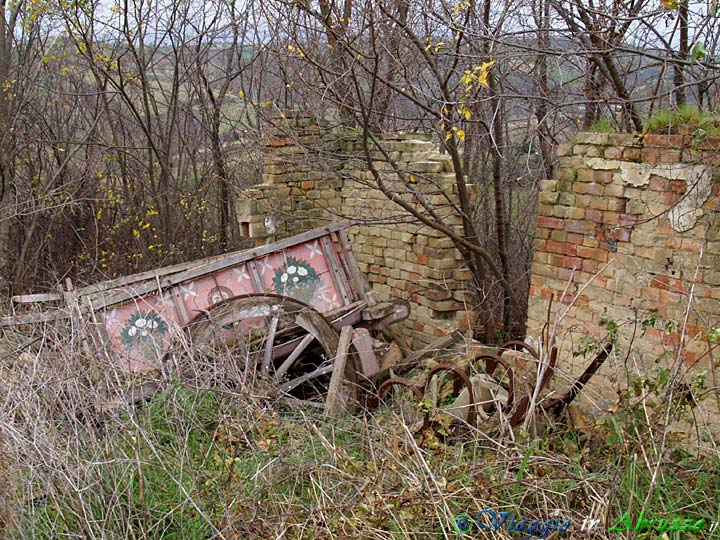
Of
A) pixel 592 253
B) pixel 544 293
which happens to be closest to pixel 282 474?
pixel 544 293

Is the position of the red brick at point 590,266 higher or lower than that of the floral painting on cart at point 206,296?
higher

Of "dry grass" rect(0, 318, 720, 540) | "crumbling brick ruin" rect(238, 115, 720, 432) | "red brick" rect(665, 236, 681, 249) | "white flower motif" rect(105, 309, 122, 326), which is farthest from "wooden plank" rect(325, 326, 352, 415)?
"red brick" rect(665, 236, 681, 249)

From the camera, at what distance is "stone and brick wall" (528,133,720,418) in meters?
4.02

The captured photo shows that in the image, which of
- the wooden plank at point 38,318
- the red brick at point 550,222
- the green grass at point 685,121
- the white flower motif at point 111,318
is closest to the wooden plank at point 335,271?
the white flower motif at point 111,318

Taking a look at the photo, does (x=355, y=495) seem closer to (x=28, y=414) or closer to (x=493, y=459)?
(x=493, y=459)

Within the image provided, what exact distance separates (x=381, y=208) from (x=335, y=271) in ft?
3.68

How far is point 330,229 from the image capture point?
21.6ft

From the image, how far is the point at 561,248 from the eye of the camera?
484 cm

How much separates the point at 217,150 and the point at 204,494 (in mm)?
8454

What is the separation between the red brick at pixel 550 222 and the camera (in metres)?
4.82

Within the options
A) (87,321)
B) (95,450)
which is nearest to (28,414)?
(95,450)

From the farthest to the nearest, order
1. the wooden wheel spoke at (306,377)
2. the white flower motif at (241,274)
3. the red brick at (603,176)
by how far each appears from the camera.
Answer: the white flower motif at (241,274)
the wooden wheel spoke at (306,377)
the red brick at (603,176)

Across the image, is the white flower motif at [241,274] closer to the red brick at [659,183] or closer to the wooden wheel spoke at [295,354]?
the wooden wheel spoke at [295,354]

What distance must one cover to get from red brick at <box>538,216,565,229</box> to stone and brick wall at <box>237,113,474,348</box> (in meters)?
1.50
